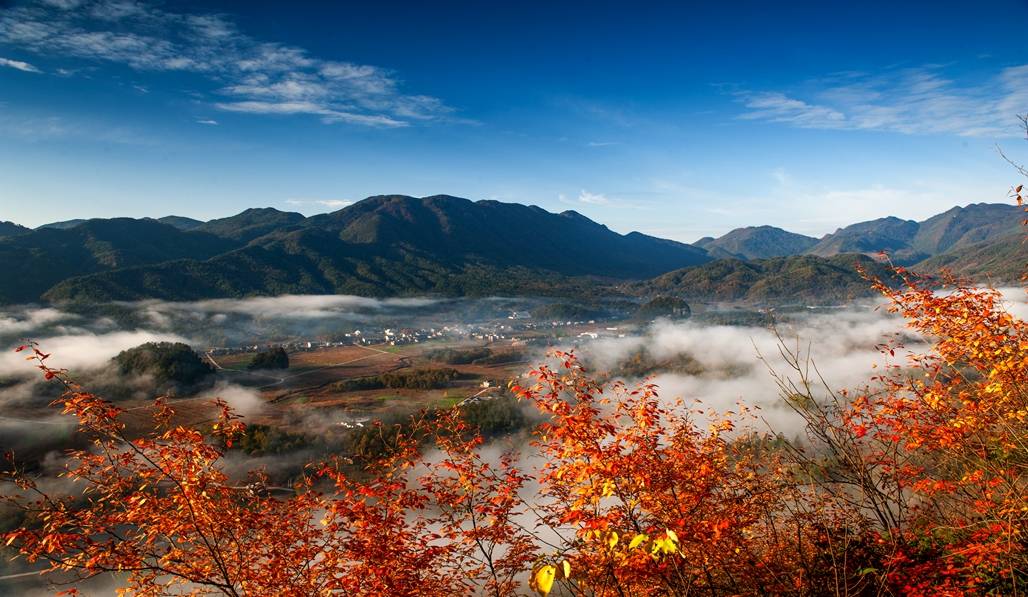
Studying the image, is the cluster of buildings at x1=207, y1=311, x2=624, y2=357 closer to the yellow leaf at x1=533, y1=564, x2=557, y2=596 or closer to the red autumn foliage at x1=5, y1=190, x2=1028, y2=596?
the red autumn foliage at x1=5, y1=190, x2=1028, y2=596

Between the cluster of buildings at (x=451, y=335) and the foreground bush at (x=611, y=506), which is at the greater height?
the foreground bush at (x=611, y=506)

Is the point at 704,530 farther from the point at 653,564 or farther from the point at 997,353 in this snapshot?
the point at 997,353

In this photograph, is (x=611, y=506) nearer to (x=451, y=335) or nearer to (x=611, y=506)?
(x=611, y=506)

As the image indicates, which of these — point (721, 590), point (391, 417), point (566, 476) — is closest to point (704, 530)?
point (721, 590)

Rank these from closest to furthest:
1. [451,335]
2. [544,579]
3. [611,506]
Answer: [544,579], [611,506], [451,335]

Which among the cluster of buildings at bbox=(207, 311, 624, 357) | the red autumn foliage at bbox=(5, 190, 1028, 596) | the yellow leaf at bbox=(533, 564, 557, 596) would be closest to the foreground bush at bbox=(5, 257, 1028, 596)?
the red autumn foliage at bbox=(5, 190, 1028, 596)

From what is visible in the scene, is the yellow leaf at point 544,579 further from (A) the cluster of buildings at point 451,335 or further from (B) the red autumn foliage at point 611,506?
(A) the cluster of buildings at point 451,335

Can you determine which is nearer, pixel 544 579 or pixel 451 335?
pixel 544 579

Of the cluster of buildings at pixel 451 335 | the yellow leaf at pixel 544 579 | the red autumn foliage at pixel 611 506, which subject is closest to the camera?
the yellow leaf at pixel 544 579

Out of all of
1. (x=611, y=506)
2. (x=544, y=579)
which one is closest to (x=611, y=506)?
(x=611, y=506)

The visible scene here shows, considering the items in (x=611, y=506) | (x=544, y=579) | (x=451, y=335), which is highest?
(x=544, y=579)

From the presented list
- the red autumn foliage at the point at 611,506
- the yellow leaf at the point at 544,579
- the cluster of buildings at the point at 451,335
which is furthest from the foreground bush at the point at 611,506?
the cluster of buildings at the point at 451,335

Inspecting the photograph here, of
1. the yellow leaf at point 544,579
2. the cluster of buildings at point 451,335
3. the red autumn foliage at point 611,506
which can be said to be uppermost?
the yellow leaf at point 544,579

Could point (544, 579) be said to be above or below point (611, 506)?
above
